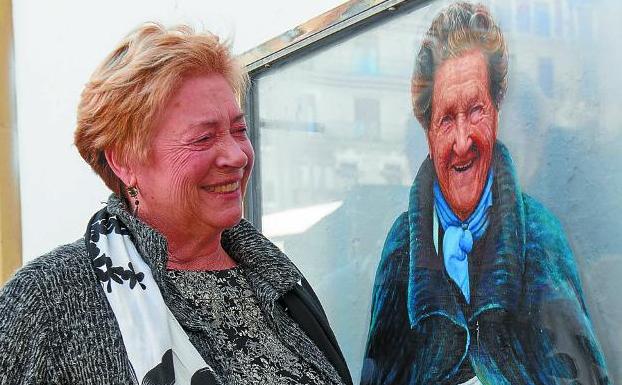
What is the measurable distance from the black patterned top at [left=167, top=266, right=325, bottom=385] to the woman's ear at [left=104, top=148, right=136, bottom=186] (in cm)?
17

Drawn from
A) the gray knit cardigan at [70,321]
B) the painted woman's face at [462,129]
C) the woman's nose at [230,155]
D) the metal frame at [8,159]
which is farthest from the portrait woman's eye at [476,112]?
the metal frame at [8,159]

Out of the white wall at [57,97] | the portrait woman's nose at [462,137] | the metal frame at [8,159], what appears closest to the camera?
the portrait woman's nose at [462,137]

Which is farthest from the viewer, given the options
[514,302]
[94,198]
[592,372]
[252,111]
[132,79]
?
[94,198]

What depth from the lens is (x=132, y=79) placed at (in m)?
1.52

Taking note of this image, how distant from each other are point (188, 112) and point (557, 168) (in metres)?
0.61

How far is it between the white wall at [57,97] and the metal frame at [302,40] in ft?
1.75

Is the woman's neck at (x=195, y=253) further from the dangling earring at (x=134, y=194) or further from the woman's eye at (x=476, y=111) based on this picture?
the woman's eye at (x=476, y=111)

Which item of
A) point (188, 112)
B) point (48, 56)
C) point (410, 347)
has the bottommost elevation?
point (410, 347)

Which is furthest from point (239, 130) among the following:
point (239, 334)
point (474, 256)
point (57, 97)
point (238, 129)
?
point (57, 97)

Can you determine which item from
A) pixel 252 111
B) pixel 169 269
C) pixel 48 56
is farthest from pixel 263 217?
pixel 48 56

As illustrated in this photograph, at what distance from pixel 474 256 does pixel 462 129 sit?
0.20 metres

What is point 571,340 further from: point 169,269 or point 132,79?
point 132,79

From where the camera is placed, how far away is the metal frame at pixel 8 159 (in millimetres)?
3393

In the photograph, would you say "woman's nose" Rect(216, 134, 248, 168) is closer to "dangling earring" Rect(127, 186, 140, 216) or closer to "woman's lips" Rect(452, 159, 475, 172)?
"dangling earring" Rect(127, 186, 140, 216)
